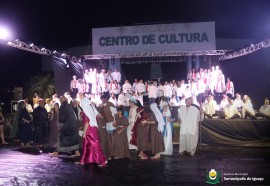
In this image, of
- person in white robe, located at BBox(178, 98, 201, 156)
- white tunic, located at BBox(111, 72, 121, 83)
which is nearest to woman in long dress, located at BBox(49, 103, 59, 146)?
person in white robe, located at BBox(178, 98, 201, 156)

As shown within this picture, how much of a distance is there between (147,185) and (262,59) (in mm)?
12088

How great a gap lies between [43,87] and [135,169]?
46.5 ft

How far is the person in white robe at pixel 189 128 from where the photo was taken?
8.95 m

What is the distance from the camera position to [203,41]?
49.6ft

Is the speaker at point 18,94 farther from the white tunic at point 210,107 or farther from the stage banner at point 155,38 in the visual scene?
the white tunic at point 210,107

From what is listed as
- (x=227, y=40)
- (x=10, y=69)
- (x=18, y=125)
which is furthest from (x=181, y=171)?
(x=10, y=69)

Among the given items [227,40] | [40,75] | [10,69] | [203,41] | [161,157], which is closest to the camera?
[161,157]

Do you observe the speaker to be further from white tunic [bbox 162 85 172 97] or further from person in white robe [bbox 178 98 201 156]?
person in white robe [bbox 178 98 201 156]

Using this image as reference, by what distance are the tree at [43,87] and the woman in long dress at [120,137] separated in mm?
12225

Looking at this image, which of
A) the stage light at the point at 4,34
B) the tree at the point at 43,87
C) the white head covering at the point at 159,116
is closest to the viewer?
the white head covering at the point at 159,116

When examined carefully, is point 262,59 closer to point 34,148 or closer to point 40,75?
point 34,148

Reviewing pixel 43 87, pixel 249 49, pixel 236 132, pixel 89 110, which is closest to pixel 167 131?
pixel 89 110

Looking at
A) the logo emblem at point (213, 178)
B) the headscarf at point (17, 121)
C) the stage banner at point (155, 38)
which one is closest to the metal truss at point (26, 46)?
the headscarf at point (17, 121)

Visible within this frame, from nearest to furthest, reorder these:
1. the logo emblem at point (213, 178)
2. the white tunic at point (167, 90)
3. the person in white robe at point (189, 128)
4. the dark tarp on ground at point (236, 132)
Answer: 1. the logo emblem at point (213, 178)
2. the person in white robe at point (189, 128)
3. the dark tarp on ground at point (236, 132)
4. the white tunic at point (167, 90)
